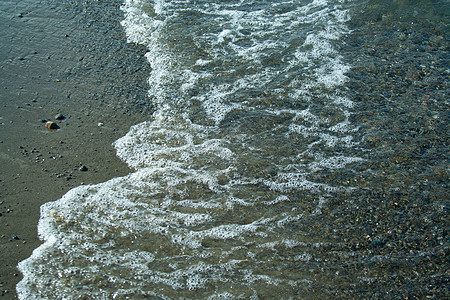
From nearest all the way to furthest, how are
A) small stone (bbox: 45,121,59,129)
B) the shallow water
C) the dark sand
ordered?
the shallow water → the dark sand → small stone (bbox: 45,121,59,129)

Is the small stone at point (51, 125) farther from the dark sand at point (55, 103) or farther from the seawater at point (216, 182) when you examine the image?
the seawater at point (216, 182)

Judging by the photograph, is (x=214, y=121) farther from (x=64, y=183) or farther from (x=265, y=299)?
(x=265, y=299)

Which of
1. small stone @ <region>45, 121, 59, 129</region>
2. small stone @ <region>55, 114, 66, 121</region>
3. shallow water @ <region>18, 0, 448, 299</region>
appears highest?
small stone @ <region>55, 114, 66, 121</region>

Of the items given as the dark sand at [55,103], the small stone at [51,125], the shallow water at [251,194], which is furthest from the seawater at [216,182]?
the small stone at [51,125]

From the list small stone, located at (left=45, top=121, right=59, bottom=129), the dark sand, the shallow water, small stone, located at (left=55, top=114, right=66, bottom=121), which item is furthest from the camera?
Answer: small stone, located at (left=55, top=114, right=66, bottom=121)

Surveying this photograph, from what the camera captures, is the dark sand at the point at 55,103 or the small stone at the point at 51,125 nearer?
the dark sand at the point at 55,103

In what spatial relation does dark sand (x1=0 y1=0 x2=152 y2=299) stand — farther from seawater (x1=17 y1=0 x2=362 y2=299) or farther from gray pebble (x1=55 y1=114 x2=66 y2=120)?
seawater (x1=17 y1=0 x2=362 y2=299)

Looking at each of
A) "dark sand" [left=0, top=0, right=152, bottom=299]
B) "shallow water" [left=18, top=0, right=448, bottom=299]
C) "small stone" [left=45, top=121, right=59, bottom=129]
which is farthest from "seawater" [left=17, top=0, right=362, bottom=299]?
"small stone" [left=45, top=121, right=59, bottom=129]

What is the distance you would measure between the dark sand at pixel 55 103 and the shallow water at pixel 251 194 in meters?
0.22

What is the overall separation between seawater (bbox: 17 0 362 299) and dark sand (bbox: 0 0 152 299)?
0.66 ft

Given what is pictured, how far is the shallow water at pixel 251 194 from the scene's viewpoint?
13.3ft

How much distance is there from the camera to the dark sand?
487cm

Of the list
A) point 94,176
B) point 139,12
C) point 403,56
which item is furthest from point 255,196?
point 139,12

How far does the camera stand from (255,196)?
498 centimetres
